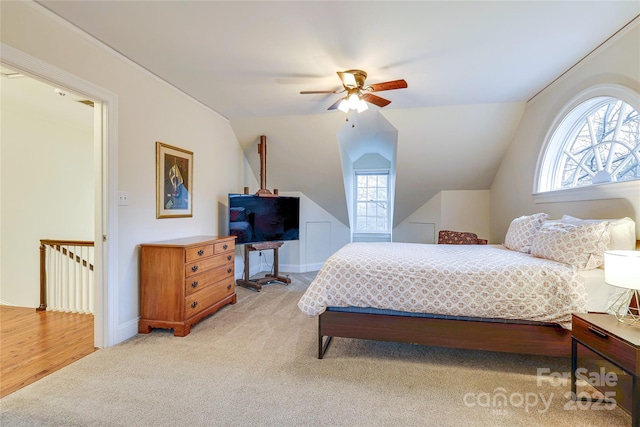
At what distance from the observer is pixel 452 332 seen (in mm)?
2104

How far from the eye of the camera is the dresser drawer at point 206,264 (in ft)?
9.00

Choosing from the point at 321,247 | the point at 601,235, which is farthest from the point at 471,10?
the point at 321,247

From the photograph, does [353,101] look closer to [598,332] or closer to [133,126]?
[133,126]

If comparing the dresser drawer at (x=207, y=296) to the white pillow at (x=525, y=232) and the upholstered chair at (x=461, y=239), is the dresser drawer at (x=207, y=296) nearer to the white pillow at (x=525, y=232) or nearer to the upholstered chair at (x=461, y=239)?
the upholstered chair at (x=461, y=239)

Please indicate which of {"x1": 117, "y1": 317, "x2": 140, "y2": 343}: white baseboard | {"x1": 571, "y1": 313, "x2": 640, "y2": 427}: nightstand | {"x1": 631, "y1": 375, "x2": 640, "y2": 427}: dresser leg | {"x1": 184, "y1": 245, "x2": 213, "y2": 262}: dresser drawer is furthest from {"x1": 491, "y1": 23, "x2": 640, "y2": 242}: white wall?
{"x1": 117, "y1": 317, "x2": 140, "y2": 343}: white baseboard

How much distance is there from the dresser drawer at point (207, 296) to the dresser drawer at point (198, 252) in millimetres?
348

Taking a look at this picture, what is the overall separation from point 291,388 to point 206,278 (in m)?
1.60

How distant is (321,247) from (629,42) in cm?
466

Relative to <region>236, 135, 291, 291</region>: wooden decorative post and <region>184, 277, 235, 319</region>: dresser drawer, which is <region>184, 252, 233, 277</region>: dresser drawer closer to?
<region>184, 277, 235, 319</region>: dresser drawer

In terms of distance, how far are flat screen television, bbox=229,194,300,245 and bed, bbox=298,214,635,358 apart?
219 centimetres

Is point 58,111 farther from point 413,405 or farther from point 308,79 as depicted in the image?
point 413,405

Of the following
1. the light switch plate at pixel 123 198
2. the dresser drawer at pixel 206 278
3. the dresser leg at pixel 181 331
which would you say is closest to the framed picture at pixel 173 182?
the light switch plate at pixel 123 198

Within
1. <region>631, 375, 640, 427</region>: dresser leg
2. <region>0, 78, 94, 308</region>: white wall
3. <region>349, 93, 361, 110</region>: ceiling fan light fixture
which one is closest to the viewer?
<region>631, 375, 640, 427</region>: dresser leg

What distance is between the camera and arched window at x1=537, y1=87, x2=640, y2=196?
2.40 metres
